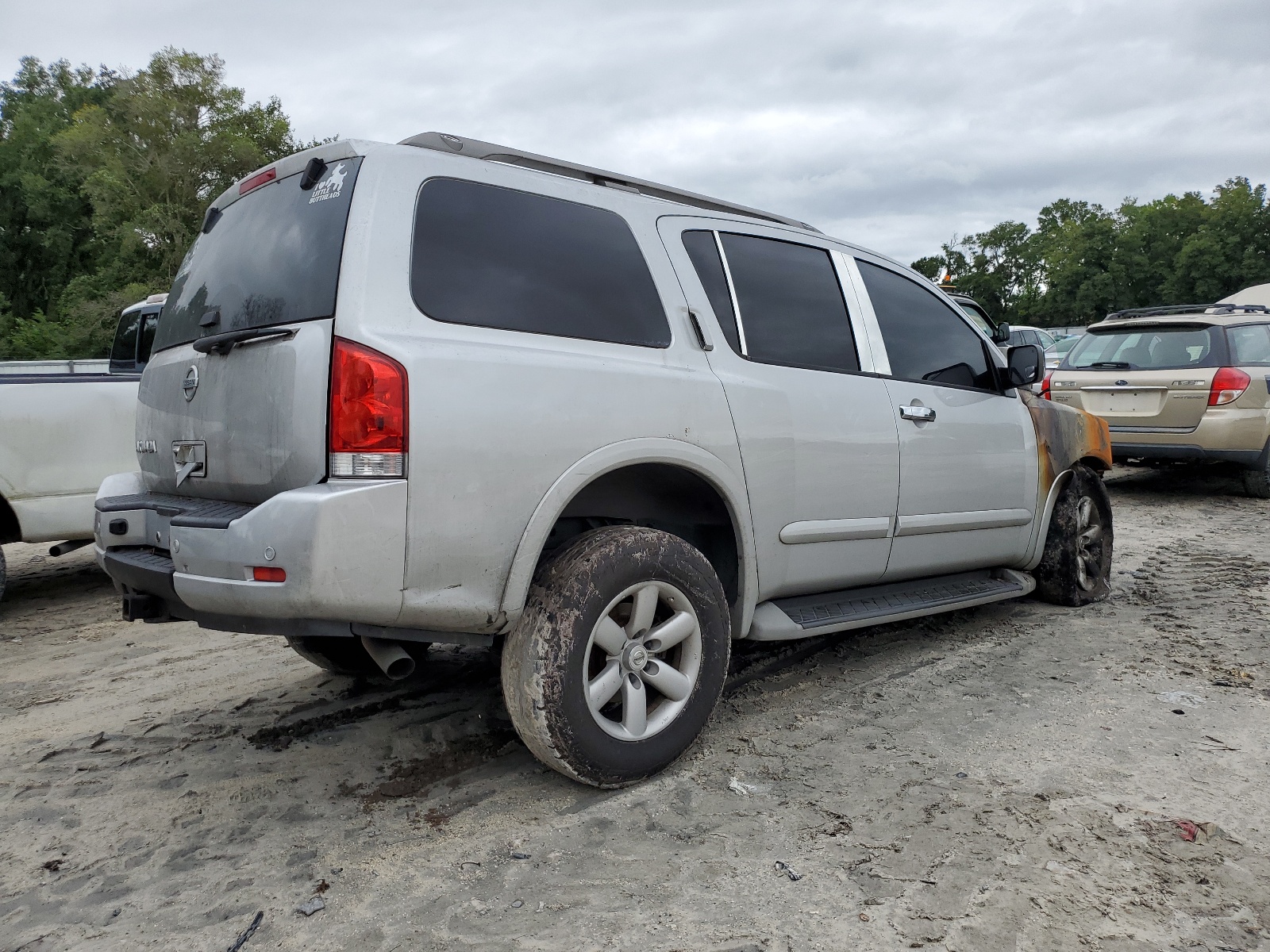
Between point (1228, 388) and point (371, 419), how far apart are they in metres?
8.53

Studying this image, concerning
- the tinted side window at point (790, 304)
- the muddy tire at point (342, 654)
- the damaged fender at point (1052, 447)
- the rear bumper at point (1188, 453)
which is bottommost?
the muddy tire at point (342, 654)

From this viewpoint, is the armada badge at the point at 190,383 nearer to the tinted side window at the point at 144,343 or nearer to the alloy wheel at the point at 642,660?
the alloy wheel at the point at 642,660

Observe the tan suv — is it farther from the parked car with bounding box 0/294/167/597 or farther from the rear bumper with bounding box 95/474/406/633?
the rear bumper with bounding box 95/474/406/633

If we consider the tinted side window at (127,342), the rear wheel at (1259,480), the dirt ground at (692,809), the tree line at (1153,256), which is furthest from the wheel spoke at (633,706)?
the tree line at (1153,256)

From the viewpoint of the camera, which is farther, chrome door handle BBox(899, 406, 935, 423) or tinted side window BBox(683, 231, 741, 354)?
chrome door handle BBox(899, 406, 935, 423)

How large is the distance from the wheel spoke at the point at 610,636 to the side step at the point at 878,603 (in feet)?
2.32

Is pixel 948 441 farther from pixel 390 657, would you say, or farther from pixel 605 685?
pixel 390 657

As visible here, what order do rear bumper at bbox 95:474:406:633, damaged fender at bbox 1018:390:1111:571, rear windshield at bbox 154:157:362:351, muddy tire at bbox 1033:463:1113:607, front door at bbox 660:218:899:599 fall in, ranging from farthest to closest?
1. muddy tire at bbox 1033:463:1113:607
2. damaged fender at bbox 1018:390:1111:571
3. front door at bbox 660:218:899:599
4. rear windshield at bbox 154:157:362:351
5. rear bumper at bbox 95:474:406:633

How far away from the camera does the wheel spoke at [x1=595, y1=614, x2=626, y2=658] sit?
2.90 m

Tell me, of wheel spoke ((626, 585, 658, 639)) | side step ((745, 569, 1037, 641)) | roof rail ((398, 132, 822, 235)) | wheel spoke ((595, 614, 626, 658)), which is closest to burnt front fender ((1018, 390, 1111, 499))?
side step ((745, 569, 1037, 641))

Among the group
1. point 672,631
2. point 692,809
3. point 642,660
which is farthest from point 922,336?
point 692,809

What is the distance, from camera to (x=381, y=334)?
8.34 feet

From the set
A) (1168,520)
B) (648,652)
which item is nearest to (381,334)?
(648,652)

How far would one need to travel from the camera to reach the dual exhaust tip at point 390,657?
2.75m
